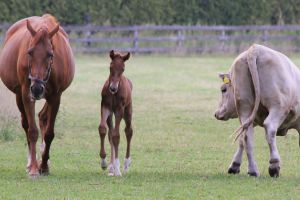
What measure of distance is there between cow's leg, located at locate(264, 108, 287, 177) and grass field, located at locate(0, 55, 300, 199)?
16cm

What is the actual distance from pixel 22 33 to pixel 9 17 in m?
34.6

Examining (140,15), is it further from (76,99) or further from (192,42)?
(76,99)

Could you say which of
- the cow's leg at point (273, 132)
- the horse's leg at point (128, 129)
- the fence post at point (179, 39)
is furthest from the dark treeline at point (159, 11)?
the cow's leg at point (273, 132)

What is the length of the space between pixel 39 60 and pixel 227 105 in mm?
3305

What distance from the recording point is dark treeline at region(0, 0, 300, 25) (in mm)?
48281

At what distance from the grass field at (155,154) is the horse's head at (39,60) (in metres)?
1.16

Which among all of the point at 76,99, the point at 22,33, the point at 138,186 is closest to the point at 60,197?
the point at 138,186

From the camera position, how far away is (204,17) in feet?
176

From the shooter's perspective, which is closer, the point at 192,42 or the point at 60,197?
the point at 60,197

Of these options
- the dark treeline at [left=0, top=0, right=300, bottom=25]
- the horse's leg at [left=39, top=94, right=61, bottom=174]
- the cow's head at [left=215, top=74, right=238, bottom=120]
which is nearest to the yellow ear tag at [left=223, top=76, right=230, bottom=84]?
the cow's head at [left=215, top=74, right=238, bottom=120]

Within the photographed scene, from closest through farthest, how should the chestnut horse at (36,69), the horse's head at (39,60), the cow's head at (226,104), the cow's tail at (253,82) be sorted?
the horse's head at (39,60) < the chestnut horse at (36,69) < the cow's tail at (253,82) < the cow's head at (226,104)

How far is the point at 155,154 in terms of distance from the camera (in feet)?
53.9

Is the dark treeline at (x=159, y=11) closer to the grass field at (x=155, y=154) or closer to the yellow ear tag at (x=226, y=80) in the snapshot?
the grass field at (x=155, y=154)

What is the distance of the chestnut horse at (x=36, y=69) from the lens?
12.5 metres
